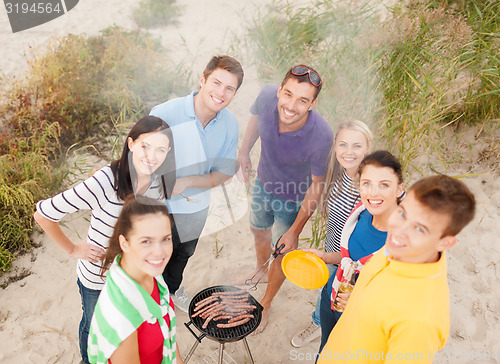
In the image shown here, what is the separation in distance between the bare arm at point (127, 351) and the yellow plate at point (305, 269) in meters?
1.01

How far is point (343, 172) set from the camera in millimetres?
2439

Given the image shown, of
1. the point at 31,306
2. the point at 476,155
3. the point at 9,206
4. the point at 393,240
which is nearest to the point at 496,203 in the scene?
the point at 476,155

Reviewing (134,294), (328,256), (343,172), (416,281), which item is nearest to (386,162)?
(343,172)

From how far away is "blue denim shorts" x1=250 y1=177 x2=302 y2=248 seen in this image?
2980mm

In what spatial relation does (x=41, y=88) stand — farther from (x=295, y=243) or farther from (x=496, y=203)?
(x=496, y=203)

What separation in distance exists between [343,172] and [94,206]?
1.51 m

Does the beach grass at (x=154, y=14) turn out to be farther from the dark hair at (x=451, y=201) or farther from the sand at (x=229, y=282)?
the dark hair at (x=451, y=201)

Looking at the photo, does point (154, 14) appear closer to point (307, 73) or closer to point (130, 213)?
point (307, 73)

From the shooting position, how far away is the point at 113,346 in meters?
1.53

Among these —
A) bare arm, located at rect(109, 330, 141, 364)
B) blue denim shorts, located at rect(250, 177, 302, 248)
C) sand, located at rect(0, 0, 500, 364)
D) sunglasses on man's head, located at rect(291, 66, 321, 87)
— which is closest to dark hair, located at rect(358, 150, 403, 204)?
sunglasses on man's head, located at rect(291, 66, 321, 87)

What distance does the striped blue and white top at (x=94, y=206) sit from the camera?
191 centimetres

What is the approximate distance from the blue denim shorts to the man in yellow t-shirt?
1473 millimetres

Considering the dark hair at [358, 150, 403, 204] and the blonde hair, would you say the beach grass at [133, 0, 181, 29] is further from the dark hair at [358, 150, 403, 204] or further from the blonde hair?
the dark hair at [358, 150, 403, 204]

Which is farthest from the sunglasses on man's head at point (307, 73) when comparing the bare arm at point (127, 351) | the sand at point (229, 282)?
the sand at point (229, 282)
